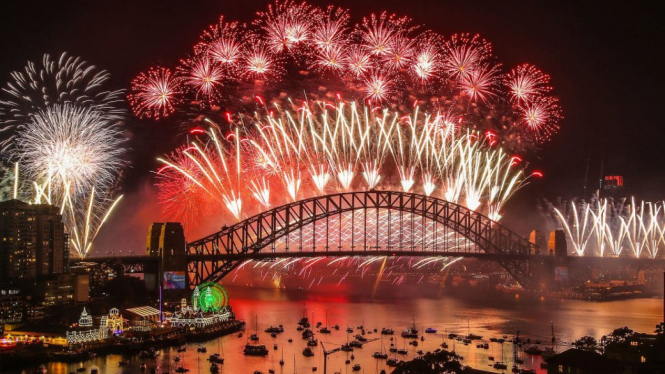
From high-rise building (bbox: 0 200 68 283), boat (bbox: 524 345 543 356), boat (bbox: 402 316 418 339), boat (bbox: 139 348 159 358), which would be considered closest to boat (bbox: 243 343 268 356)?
boat (bbox: 139 348 159 358)

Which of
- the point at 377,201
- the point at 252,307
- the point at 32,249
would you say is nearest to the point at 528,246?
the point at 377,201

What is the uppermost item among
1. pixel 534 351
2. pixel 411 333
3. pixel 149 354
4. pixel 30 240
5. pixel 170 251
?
pixel 30 240

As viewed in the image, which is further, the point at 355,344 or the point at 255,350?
the point at 355,344

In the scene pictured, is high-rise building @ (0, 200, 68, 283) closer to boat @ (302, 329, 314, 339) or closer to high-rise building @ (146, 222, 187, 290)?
high-rise building @ (146, 222, 187, 290)

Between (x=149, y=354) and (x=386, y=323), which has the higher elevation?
(x=386, y=323)

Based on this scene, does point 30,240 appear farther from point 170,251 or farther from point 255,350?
point 255,350

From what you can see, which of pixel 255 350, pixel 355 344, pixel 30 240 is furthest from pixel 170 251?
pixel 355 344
